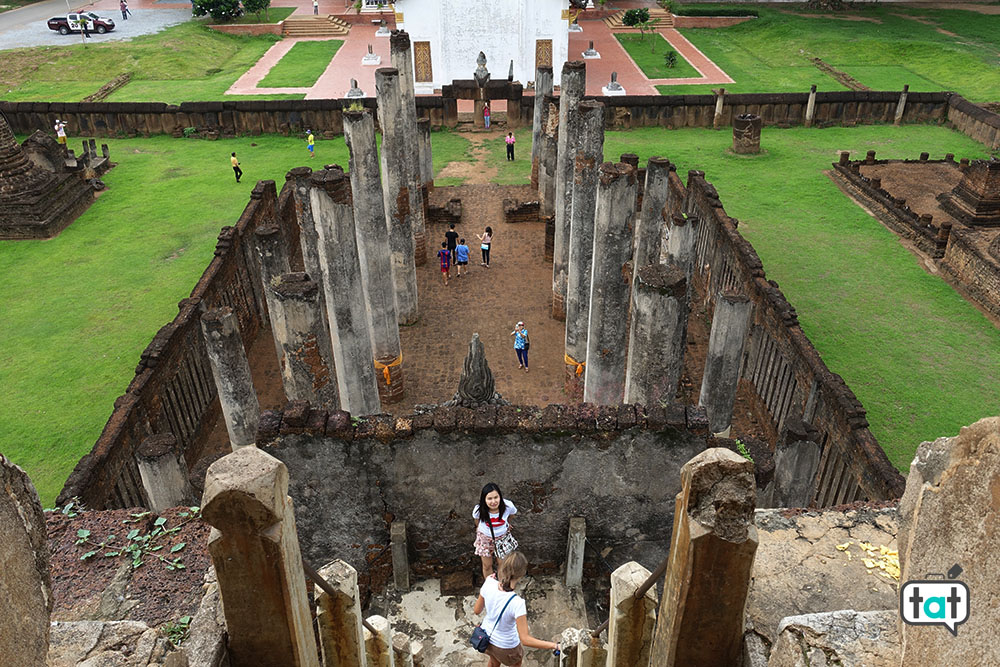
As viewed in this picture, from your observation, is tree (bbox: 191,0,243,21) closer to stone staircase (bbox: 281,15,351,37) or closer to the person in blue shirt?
stone staircase (bbox: 281,15,351,37)

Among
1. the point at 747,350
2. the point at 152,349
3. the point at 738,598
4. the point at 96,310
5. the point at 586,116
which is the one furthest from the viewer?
the point at 96,310

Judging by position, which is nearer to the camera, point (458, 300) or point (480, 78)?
point (458, 300)

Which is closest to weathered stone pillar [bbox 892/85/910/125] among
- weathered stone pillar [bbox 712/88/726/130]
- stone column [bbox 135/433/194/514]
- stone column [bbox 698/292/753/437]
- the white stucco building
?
weathered stone pillar [bbox 712/88/726/130]

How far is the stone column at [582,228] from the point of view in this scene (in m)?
10.9

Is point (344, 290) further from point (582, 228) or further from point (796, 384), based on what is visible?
point (796, 384)

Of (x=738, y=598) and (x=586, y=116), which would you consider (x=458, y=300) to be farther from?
(x=738, y=598)

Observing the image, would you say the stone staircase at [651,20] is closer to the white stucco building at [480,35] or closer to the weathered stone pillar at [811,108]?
the white stucco building at [480,35]

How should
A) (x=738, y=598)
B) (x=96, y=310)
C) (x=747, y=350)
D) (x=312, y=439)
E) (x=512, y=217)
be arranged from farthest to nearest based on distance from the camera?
1. (x=512, y=217)
2. (x=96, y=310)
3. (x=747, y=350)
4. (x=312, y=439)
5. (x=738, y=598)

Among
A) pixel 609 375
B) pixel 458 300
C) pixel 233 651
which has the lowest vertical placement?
pixel 458 300

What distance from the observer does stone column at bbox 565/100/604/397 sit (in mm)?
10930

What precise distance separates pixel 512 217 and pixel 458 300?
4470 millimetres

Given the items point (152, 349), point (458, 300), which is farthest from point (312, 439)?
point (458, 300)

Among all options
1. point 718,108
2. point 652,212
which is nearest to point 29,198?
point 652,212

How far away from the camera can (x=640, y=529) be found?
7.46 meters
